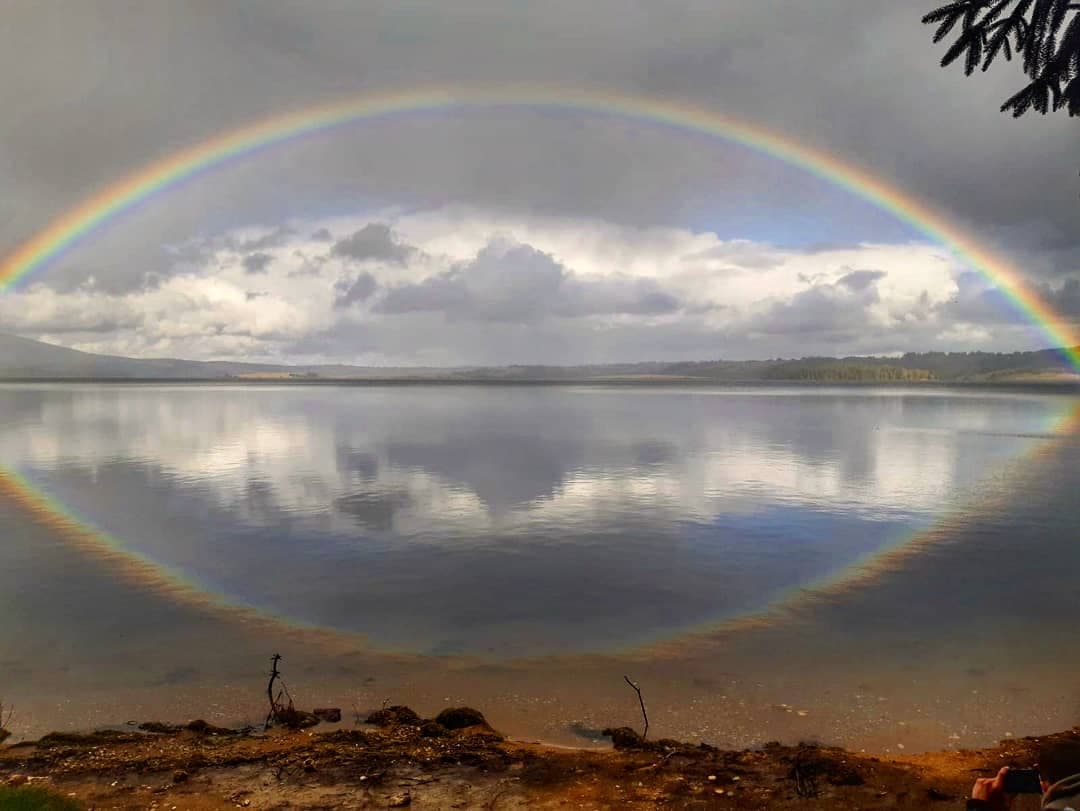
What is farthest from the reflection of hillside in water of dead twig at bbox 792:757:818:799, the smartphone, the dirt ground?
the smartphone

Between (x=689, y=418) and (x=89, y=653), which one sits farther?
(x=689, y=418)

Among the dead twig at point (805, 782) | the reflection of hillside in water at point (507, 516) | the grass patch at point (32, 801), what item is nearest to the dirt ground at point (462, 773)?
the dead twig at point (805, 782)

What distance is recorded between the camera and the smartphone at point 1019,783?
16.4 ft

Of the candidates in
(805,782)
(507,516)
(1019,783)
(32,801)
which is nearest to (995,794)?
(1019,783)

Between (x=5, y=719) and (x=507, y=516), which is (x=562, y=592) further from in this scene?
(x=5, y=719)

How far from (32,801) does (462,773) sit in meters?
4.86

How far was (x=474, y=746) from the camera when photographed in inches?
409

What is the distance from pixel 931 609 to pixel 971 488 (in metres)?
23.1

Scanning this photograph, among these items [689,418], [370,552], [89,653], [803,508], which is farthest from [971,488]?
[689,418]

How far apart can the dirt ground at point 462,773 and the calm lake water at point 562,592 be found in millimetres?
1549

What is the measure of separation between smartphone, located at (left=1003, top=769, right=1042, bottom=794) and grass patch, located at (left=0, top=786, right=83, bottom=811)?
9.17 metres

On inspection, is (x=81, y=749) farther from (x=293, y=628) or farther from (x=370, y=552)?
(x=370, y=552)

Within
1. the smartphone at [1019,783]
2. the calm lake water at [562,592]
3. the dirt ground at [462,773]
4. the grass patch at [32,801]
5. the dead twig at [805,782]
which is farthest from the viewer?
the calm lake water at [562,592]

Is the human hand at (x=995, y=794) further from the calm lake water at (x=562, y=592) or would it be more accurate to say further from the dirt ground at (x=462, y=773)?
the calm lake water at (x=562, y=592)
